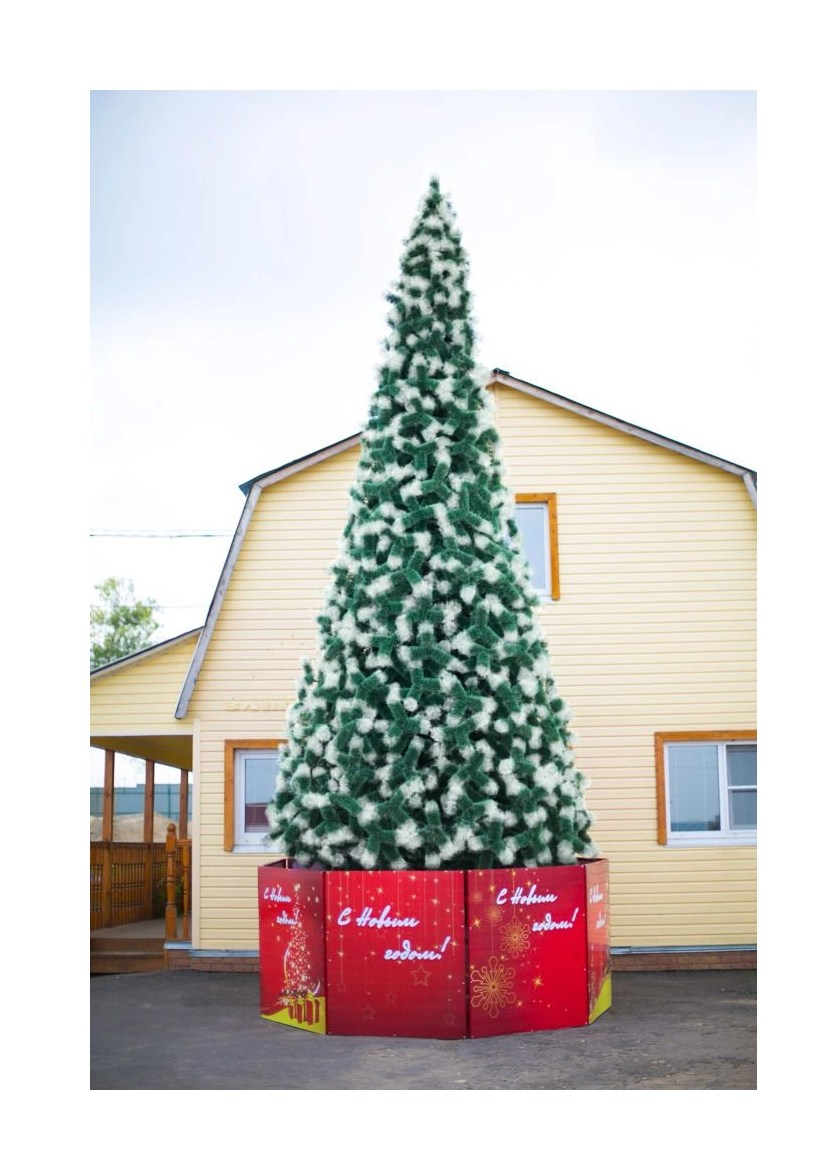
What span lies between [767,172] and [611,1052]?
4.66 metres

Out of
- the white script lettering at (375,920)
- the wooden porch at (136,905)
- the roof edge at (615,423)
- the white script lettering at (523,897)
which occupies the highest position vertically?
the roof edge at (615,423)

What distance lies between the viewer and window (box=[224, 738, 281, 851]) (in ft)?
35.6

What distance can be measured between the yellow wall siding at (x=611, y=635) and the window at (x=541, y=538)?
0.09 metres

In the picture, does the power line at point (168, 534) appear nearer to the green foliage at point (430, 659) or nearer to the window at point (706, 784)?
A: the green foliage at point (430, 659)

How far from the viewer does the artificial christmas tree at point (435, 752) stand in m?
6.96

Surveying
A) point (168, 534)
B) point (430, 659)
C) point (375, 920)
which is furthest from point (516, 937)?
point (168, 534)

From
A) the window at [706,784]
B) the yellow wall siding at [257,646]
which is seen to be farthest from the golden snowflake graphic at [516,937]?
the yellow wall siding at [257,646]

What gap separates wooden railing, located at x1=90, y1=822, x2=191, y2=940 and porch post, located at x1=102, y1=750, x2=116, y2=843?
143 millimetres

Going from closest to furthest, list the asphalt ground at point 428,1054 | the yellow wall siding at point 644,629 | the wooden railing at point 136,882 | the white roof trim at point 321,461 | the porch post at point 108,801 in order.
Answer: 1. the asphalt ground at point 428,1054
2. the yellow wall siding at point 644,629
3. the white roof trim at point 321,461
4. the wooden railing at point 136,882
5. the porch post at point 108,801

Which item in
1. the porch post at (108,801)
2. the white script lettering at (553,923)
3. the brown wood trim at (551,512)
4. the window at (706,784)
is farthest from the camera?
the porch post at (108,801)

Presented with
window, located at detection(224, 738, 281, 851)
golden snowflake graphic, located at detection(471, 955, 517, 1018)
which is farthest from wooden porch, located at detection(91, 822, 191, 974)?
golden snowflake graphic, located at detection(471, 955, 517, 1018)

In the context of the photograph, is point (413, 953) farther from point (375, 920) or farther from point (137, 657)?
point (137, 657)

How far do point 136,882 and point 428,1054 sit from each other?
24.6 feet

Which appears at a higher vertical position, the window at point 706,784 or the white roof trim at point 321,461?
the white roof trim at point 321,461
